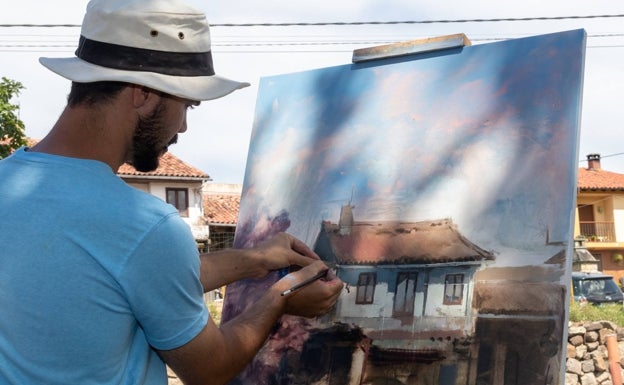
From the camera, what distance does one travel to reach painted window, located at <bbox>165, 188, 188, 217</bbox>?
68.3 ft

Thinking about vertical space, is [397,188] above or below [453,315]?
above

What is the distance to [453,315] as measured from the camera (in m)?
1.99

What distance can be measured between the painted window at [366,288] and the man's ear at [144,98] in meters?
1.02

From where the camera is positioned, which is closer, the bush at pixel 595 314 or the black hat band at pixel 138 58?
the black hat band at pixel 138 58

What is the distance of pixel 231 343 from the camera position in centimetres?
137

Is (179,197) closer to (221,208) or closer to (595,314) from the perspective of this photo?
(221,208)

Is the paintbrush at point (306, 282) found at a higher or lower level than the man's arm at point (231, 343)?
higher

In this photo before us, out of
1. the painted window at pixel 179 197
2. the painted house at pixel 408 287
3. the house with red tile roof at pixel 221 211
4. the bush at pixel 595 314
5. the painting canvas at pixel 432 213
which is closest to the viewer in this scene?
the painting canvas at pixel 432 213

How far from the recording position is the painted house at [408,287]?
1991mm

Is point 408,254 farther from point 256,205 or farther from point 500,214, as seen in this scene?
point 256,205

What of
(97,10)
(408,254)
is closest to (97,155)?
(97,10)

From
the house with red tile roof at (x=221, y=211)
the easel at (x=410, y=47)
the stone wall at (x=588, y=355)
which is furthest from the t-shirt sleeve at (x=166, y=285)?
the house with red tile roof at (x=221, y=211)

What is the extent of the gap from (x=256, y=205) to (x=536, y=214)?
3.02 feet

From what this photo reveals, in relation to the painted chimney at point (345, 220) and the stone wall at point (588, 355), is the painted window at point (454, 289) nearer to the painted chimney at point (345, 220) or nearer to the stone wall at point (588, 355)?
the painted chimney at point (345, 220)
